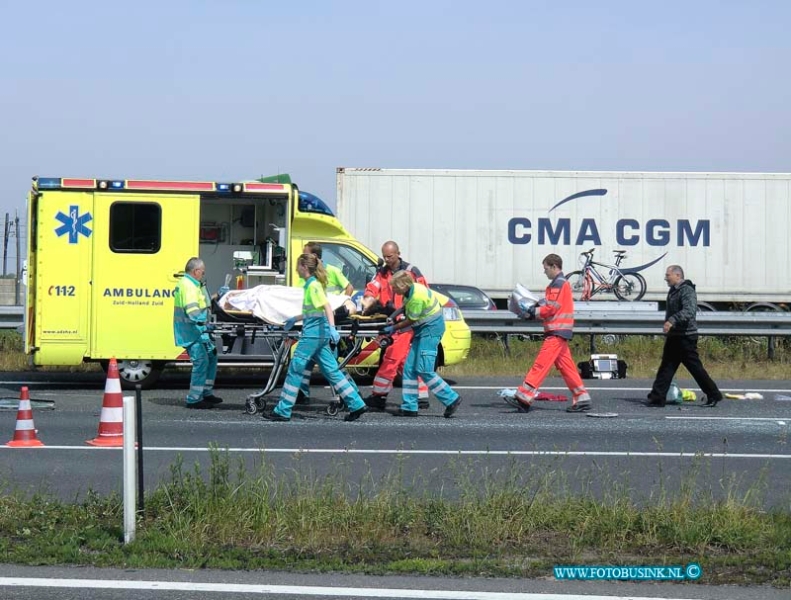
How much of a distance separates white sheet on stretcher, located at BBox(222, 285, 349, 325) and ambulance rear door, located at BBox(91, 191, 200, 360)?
91.1 inches

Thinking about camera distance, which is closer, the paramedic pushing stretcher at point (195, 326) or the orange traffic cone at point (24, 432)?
the orange traffic cone at point (24, 432)

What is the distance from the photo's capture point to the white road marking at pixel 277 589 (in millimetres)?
5816

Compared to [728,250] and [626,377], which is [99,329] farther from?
[728,250]

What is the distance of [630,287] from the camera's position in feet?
80.7

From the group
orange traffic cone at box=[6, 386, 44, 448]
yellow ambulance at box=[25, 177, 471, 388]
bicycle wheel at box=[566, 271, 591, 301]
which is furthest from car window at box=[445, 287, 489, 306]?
orange traffic cone at box=[6, 386, 44, 448]

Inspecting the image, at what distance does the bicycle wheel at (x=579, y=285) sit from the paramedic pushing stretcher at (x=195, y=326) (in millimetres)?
12305

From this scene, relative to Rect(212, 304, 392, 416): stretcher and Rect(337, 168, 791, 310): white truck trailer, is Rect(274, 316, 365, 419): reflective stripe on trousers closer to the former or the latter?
Rect(212, 304, 392, 416): stretcher

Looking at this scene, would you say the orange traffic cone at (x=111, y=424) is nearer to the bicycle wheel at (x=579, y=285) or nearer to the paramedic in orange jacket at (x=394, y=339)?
the paramedic in orange jacket at (x=394, y=339)

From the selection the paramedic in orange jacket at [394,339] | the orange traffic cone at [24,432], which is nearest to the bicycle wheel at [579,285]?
the paramedic in orange jacket at [394,339]

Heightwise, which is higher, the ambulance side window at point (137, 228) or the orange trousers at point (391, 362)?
the ambulance side window at point (137, 228)

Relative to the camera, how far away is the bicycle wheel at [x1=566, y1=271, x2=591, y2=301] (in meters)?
24.1

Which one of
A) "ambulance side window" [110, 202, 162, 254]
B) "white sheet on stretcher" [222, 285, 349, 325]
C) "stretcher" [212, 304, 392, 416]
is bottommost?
"stretcher" [212, 304, 392, 416]

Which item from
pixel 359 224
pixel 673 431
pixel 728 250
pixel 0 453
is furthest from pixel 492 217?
pixel 0 453

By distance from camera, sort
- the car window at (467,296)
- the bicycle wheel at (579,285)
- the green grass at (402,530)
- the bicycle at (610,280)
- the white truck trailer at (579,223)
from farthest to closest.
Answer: the white truck trailer at (579,223), the bicycle at (610,280), the bicycle wheel at (579,285), the car window at (467,296), the green grass at (402,530)
